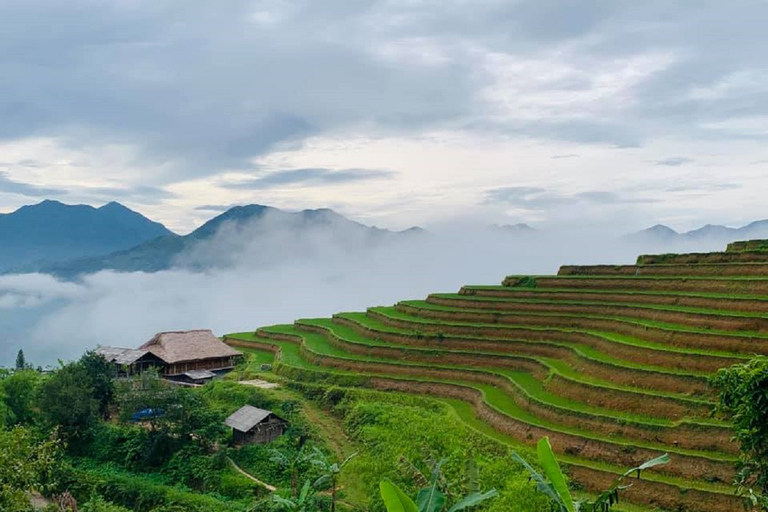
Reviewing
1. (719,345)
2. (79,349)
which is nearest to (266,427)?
(719,345)

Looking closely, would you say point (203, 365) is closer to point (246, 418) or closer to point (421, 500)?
point (246, 418)

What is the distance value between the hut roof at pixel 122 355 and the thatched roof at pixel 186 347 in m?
0.73

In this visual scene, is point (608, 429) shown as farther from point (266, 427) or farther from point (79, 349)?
point (79, 349)

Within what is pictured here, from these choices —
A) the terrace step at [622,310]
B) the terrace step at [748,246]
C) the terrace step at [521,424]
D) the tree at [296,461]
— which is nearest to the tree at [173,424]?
the tree at [296,461]

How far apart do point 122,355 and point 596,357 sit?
31453 mm

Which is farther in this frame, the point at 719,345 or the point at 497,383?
the point at 497,383

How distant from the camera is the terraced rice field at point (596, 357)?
20.0 meters

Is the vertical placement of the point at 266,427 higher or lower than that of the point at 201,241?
lower

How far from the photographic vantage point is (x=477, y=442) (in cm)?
2373

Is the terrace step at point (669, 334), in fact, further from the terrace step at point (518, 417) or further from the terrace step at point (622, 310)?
the terrace step at point (518, 417)

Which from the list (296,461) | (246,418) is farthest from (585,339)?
(296,461)

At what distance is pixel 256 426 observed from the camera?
29.4 m

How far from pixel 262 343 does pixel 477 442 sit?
28.7 metres

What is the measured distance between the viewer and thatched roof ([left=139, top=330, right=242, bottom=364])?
4062 centimetres
